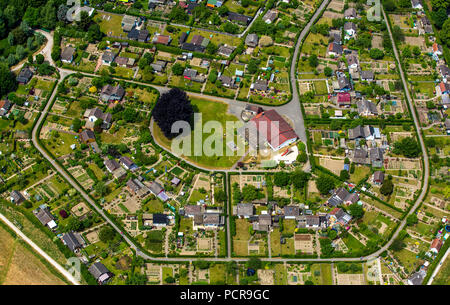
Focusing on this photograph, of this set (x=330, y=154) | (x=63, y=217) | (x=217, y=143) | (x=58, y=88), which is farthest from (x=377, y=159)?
(x=58, y=88)

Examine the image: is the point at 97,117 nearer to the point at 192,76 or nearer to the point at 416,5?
the point at 192,76

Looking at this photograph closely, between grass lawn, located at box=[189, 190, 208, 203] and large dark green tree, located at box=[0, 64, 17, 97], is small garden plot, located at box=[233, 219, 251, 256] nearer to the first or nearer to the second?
grass lawn, located at box=[189, 190, 208, 203]

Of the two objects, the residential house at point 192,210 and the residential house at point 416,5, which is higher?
the residential house at point 416,5

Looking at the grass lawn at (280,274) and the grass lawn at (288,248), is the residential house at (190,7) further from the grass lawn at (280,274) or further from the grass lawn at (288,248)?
the grass lawn at (280,274)

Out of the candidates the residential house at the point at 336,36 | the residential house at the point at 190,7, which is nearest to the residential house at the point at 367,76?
the residential house at the point at 336,36

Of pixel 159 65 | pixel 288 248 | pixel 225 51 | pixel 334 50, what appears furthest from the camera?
pixel 225 51

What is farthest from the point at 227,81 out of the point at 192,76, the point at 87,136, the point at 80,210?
the point at 80,210

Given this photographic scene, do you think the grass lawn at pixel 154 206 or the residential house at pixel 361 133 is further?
the residential house at pixel 361 133
